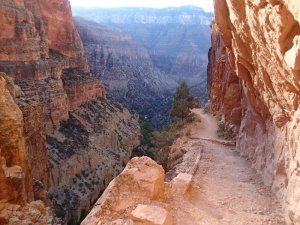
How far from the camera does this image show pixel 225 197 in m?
12.2

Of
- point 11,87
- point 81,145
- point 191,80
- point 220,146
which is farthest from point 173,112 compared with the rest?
point 191,80

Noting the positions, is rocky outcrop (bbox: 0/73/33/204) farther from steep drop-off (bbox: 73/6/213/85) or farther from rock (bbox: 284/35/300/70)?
steep drop-off (bbox: 73/6/213/85)

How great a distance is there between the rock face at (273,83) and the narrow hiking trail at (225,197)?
495mm

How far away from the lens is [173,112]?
31516mm

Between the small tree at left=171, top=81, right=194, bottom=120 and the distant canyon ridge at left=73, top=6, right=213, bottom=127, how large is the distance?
35.8m

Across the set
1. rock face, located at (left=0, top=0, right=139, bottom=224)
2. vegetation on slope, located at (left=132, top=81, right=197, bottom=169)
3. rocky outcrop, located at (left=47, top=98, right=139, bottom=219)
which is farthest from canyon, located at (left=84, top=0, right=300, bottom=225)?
rocky outcrop, located at (left=47, top=98, right=139, bottom=219)

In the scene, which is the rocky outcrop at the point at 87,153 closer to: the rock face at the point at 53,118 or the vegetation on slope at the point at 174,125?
the rock face at the point at 53,118

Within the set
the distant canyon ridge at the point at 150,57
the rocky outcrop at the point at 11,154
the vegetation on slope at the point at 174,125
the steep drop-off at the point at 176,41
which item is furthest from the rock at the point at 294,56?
the steep drop-off at the point at 176,41

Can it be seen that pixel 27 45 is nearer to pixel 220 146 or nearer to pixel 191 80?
pixel 220 146

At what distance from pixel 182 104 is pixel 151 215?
77.0ft

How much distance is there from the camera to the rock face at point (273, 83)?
8492 mm

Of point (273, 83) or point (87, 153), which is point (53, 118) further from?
point (273, 83)

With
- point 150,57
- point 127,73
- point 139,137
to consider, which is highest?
point 127,73

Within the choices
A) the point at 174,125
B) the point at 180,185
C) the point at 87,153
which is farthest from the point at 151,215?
the point at 87,153
